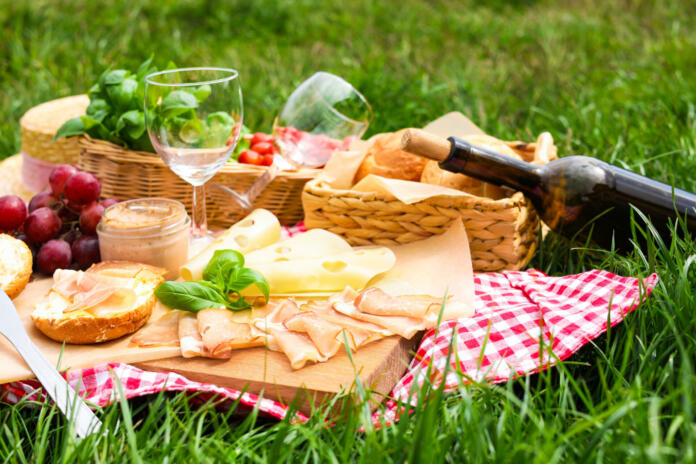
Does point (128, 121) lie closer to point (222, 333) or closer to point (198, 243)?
point (198, 243)

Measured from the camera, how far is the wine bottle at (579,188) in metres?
2.00

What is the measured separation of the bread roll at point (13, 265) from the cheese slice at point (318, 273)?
0.66 m

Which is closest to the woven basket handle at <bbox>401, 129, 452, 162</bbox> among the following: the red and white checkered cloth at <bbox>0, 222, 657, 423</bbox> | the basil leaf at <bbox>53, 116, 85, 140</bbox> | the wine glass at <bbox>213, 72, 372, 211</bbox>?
the red and white checkered cloth at <bbox>0, 222, 657, 423</bbox>

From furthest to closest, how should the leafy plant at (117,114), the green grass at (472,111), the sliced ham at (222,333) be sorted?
the leafy plant at (117,114) < the sliced ham at (222,333) < the green grass at (472,111)

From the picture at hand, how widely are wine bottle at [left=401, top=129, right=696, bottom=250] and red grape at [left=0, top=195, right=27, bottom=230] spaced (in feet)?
4.11

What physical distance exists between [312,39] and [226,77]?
456 cm

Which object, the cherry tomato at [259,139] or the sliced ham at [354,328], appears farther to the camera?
the cherry tomato at [259,139]

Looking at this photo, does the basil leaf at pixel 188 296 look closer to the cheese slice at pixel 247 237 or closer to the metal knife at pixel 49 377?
the cheese slice at pixel 247 237

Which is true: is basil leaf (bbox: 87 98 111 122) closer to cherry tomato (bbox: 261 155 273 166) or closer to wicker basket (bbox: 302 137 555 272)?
cherry tomato (bbox: 261 155 273 166)

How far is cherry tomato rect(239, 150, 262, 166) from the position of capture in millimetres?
2656

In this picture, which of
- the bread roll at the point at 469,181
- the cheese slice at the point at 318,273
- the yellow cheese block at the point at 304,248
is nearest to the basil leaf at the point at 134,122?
the yellow cheese block at the point at 304,248

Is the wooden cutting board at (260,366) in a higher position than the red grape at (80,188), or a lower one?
lower

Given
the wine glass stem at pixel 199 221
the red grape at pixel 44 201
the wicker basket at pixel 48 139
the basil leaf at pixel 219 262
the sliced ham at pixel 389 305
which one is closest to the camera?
the sliced ham at pixel 389 305

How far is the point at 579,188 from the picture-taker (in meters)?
2.05
